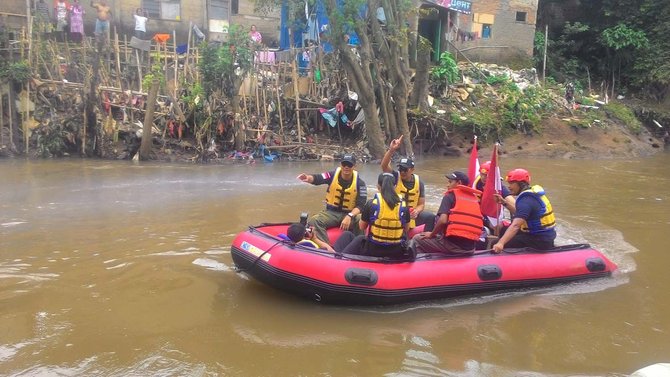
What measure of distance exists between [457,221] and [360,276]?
1.24m

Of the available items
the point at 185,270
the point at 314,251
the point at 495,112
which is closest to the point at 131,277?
the point at 185,270

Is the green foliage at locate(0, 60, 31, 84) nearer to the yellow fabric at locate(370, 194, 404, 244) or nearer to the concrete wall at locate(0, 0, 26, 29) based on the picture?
the concrete wall at locate(0, 0, 26, 29)

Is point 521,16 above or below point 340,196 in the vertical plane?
above

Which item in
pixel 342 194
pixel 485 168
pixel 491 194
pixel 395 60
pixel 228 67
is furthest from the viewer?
pixel 395 60

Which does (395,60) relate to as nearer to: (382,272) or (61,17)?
(61,17)

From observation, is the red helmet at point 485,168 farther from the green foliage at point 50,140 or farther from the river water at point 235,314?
the green foliage at point 50,140

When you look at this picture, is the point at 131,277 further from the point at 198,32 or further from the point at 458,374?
the point at 198,32

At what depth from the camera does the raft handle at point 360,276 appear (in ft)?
17.4

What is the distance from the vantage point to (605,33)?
22734 mm

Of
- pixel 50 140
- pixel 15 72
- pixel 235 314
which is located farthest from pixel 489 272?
pixel 15 72

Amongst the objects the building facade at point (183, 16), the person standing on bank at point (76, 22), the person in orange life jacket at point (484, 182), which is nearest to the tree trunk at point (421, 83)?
the building facade at point (183, 16)

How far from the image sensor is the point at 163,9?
19.0m

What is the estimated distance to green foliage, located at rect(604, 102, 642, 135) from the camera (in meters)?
19.5

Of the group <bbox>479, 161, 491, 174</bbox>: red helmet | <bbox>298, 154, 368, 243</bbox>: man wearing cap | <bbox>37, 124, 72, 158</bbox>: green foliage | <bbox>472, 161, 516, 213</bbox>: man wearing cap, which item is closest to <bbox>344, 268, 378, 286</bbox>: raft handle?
<bbox>298, 154, 368, 243</bbox>: man wearing cap
